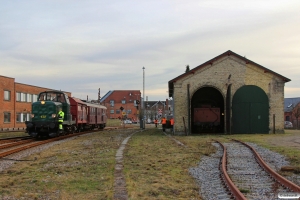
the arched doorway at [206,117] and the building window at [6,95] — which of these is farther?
the building window at [6,95]

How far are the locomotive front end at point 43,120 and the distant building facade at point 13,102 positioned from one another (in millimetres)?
26614

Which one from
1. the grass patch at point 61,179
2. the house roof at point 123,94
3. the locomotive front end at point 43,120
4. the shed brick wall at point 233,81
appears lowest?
the grass patch at point 61,179

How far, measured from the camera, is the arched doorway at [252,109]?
104 ft

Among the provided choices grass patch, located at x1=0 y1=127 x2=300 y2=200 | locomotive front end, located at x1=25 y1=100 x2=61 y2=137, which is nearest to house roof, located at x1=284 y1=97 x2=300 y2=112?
locomotive front end, located at x1=25 y1=100 x2=61 y2=137

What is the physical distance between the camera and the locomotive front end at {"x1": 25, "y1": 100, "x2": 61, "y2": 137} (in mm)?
24797

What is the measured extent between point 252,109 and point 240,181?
75.8 feet

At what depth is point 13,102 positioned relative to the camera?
54.4 metres

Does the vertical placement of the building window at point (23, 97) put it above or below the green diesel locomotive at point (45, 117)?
above

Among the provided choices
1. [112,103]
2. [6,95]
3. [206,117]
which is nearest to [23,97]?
[6,95]

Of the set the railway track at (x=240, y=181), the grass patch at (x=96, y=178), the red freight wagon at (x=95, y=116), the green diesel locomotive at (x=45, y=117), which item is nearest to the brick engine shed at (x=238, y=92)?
the red freight wagon at (x=95, y=116)

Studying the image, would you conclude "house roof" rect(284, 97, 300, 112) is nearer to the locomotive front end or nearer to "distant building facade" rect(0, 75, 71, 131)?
"distant building facade" rect(0, 75, 71, 131)

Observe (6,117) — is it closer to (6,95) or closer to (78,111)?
(6,95)

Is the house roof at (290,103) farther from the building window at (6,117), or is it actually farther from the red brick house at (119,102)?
the building window at (6,117)

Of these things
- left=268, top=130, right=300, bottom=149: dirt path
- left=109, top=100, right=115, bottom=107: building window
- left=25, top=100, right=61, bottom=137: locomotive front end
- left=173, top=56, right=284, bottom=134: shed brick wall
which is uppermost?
left=109, top=100, right=115, bottom=107: building window
